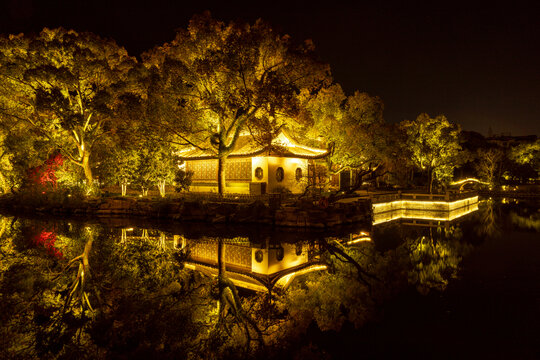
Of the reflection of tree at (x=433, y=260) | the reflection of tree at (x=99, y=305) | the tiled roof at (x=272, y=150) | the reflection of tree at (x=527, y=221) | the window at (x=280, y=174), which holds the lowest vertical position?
the reflection of tree at (x=527, y=221)

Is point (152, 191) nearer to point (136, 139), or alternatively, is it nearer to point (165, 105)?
point (136, 139)

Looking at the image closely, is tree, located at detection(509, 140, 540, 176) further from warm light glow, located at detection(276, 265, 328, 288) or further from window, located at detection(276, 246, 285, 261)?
warm light glow, located at detection(276, 265, 328, 288)

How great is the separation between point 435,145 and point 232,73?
25163mm

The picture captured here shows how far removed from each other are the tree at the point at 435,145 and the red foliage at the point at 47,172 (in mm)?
32915

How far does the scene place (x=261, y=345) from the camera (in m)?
5.79

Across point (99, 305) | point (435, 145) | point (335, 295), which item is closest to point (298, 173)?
point (435, 145)

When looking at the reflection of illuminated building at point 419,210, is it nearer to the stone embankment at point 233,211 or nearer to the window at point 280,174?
the stone embankment at point 233,211

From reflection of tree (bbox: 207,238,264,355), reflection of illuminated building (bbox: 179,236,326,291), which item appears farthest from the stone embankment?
reflection of tree (bbox: 207,238,264,355)

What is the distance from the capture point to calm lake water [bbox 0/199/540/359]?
577cm

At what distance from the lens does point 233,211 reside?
19.4m

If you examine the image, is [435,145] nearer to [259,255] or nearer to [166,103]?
[166,103]

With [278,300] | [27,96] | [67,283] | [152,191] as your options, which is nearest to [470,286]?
[278,300]

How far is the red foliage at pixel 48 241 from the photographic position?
476 inches

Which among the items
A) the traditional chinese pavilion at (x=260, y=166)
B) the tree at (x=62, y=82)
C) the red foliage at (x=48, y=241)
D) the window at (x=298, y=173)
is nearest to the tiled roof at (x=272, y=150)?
the traditional chinese pavilion at (x=260, y=166)
